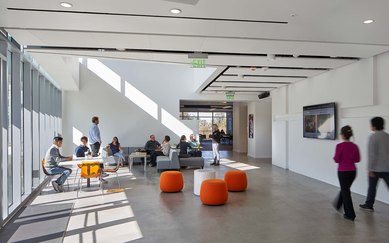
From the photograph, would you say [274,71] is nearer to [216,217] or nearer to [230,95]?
[216,217]

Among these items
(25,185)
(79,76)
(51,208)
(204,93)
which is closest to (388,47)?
(51,208)

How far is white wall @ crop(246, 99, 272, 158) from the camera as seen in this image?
15.6 meters

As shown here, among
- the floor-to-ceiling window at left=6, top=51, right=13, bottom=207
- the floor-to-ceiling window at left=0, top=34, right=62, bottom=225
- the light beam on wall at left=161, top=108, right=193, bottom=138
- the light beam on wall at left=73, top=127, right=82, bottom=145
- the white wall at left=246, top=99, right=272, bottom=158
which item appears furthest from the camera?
the white wall at left=246, top=99, right=272, bottom=158

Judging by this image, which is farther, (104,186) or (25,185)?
(104,186)

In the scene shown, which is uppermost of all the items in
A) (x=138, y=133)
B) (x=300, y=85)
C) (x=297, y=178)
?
(x=300, y=85)

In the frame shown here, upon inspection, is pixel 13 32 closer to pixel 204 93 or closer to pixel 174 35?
pixel 174 35

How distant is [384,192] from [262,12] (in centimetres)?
495

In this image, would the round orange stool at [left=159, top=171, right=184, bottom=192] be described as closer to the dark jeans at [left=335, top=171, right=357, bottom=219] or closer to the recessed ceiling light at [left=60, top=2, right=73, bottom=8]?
the dark jeans at [left=335, top=171, right=357, bottom=219]

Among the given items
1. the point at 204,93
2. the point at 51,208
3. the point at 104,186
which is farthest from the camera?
the point at 204,93

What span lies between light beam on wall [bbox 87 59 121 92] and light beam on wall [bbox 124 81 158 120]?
1.47 ft

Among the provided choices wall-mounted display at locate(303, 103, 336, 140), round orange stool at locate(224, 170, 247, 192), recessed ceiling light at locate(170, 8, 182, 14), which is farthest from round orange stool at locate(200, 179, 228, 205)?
wall-mounted display at locate(303, 103, 336, 140)

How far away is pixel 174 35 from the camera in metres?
5.37

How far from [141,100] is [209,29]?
32.0 ft

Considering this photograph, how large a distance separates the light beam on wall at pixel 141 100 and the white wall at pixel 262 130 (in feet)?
16.8
